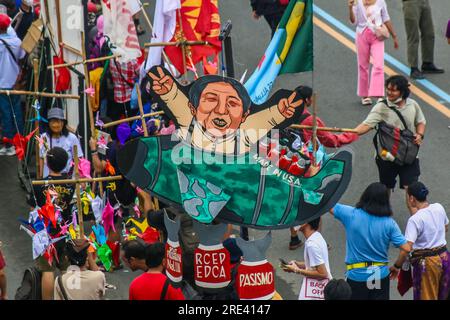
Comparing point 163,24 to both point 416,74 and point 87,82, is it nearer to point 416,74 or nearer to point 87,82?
point 87,82

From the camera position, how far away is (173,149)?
12.0 m

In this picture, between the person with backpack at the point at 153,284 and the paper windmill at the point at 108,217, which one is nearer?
the person with backpack at the point at 153,284

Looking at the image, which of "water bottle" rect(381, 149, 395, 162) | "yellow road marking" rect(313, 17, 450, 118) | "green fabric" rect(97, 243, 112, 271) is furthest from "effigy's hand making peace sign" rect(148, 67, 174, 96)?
"yellow road marking" rect(313, 17, 450, 118)

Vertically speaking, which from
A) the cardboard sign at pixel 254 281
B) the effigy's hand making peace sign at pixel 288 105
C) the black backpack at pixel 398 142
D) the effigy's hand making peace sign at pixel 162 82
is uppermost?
the effigy's hand making peace sign at pixel 162 82

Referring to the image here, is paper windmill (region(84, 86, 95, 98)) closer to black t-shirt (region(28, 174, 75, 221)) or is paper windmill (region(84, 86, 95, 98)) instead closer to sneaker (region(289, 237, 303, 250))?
black t-shirt (region(28, 174, 75, 221))

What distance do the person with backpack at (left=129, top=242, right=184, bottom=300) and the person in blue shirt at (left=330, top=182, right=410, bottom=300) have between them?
5.82 feet

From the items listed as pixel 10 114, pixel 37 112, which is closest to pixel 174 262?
pixel 37 112

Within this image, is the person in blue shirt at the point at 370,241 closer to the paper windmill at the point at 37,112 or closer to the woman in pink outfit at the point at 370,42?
the paper windmill at the point at 37,112

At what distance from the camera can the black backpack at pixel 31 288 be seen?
37.8ft

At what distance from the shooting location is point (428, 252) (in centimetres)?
1273

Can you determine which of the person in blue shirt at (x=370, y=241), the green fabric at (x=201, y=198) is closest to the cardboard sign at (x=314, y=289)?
the person in blue shirt at (x=370, y=241)

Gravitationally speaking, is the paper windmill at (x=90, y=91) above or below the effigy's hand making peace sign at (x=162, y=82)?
below

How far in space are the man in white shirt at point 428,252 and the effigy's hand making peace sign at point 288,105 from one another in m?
1.52

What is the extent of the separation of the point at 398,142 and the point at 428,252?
197cm
